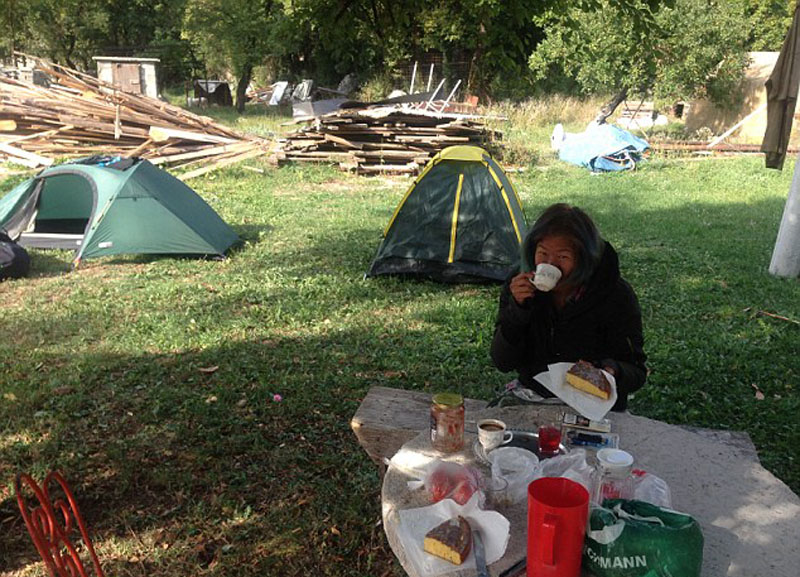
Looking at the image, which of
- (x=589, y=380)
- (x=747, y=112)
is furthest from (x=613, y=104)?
(x=589, y=380)

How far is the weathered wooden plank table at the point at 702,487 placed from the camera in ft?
6.02

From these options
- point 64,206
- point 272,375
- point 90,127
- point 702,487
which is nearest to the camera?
point 702,487

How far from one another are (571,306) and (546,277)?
0.96 feet

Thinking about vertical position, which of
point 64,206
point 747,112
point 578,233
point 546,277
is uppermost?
point 747,112

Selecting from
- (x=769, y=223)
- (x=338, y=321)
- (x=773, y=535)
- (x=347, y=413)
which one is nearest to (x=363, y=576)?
(x=347, y=413)

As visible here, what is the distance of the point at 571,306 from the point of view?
9.10 ft

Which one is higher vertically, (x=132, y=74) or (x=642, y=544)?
(x=132, y=74)

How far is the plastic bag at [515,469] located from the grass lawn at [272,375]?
1.19 m

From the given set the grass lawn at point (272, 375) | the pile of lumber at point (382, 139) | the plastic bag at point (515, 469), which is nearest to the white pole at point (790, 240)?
the grass lawn at point (272, 375)

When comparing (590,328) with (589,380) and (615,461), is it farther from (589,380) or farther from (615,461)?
(615,461)

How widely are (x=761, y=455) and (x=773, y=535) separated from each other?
2.10 meters

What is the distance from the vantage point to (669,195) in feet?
38.8

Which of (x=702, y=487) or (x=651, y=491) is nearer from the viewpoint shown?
(x=651, y=491)

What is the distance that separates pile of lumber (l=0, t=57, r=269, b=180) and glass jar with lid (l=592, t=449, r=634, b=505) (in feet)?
40.5
